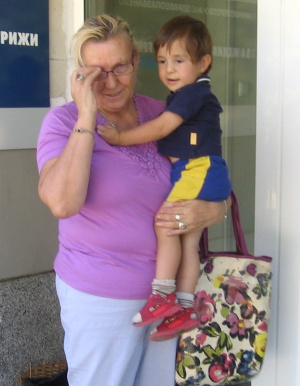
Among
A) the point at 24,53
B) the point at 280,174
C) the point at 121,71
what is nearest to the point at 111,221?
the point at 121,71

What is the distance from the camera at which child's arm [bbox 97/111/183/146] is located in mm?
2221

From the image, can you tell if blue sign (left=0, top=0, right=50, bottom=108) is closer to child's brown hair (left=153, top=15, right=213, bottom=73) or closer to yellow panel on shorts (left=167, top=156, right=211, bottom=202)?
child's brown hair (left=153, top=15, right=213, bottom=73)

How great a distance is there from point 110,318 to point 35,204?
155cm

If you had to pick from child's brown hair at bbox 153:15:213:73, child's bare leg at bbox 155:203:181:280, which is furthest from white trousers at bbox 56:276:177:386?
child's brown hair at bbox 153:15:213:73

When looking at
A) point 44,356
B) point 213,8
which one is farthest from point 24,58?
point 44,356

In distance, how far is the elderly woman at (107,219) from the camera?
2139mm

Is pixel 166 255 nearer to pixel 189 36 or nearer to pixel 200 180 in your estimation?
pixel 200 180

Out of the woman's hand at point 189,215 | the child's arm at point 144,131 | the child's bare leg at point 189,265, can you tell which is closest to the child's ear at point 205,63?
the child's arm at point 144,131

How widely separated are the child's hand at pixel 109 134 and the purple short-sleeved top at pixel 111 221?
19 mm

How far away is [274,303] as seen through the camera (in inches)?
109

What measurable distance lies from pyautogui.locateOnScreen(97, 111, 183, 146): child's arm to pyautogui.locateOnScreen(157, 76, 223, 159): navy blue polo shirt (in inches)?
1.3

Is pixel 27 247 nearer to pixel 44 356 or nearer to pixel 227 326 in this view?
→ pixel 44 356

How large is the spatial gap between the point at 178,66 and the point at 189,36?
11cm

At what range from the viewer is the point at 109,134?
221 cm
